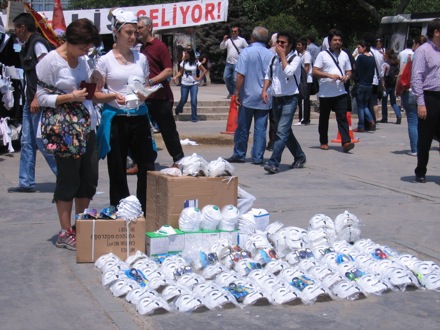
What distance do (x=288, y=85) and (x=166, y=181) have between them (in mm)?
4623

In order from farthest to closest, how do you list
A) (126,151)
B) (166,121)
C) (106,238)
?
1. (166,121)
2. (126,151)
3. (106,238)

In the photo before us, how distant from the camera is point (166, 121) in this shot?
9406 millimetres

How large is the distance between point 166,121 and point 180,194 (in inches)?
127

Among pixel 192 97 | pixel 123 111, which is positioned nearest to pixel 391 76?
pixel 192 97

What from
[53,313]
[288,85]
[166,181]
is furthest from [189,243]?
[288,85]

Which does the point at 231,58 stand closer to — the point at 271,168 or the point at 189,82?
the point at 189,82

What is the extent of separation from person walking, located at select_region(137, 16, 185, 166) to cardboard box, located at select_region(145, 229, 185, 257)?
3250mm

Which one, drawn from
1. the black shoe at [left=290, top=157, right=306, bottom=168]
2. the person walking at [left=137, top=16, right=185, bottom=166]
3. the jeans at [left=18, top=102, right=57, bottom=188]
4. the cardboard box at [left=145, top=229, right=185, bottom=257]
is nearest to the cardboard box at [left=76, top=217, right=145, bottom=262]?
the cardboard box at [left=145, top=229, right=185, bottom=257]

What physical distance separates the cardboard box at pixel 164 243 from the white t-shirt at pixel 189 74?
41.3 ft

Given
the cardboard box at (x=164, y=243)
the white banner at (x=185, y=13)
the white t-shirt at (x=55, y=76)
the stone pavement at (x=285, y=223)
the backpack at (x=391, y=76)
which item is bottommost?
the stone pavement at (x=285, y=223)

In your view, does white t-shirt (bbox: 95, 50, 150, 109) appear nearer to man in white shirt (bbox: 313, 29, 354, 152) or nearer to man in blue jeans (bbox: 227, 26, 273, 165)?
man in blue jeans (bbox: 227, 26, 273, 165)

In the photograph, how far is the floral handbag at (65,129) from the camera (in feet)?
20.2

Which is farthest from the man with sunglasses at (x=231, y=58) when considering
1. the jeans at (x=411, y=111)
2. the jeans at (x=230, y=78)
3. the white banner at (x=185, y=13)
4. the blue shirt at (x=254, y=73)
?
the blue shirt at (x=254, y=73)

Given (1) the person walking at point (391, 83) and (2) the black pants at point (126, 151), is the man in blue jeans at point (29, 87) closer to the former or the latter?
(2) the black pants at point (126, 151)
